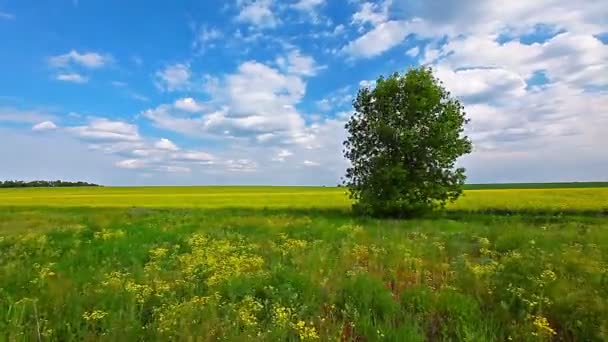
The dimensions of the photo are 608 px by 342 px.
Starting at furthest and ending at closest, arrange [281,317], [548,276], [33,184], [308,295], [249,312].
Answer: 1. [33,184]
2. [548,276]
3. [308,295]
4. [249,312]
5. [281,317]

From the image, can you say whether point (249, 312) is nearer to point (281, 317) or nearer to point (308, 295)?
point (281, 317)

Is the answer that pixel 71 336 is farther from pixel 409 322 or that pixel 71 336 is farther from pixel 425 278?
pixel 425 278

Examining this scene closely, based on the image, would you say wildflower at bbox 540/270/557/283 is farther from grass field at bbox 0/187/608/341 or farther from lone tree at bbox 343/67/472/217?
lone tree at bbox 343/67/472/217

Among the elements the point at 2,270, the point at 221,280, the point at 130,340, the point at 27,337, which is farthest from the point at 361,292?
the point at 2,270

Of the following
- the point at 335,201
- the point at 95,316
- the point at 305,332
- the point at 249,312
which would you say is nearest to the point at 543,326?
the point at 305,332

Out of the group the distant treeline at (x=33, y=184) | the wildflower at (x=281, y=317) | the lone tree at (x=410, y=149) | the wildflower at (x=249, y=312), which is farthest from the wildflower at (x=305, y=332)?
the distant treeline at (x=33, y=184)

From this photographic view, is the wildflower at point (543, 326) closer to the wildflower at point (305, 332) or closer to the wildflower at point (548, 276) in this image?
the wildflower at point (548, 276)

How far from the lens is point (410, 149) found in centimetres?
2753

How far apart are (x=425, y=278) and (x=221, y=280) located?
432cm

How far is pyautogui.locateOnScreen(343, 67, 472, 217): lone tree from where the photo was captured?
27.2 metres

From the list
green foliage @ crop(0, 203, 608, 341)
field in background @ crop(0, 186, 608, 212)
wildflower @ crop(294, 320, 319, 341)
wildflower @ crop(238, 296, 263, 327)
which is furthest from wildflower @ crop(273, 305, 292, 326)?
field in background @ crop(0, 186, 608, 212)

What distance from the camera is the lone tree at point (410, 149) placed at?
27219 millimetres

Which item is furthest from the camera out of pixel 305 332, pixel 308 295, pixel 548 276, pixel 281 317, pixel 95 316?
pixel 548 276

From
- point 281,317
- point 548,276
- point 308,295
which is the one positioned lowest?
point 308,295
